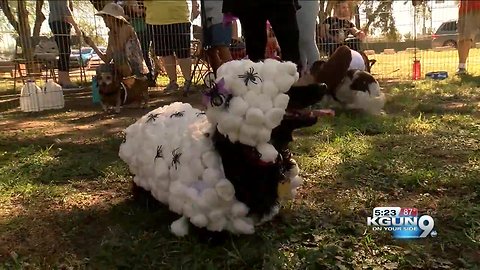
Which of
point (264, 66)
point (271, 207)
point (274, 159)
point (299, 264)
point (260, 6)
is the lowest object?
point (299, 264)

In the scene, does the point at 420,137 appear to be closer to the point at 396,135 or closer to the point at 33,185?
the point at 396,135

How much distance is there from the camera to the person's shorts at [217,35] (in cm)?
476

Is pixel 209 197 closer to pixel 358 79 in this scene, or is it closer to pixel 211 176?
pixel 211 176

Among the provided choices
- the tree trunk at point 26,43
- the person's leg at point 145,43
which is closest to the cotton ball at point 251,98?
the person's leg at point 145,43

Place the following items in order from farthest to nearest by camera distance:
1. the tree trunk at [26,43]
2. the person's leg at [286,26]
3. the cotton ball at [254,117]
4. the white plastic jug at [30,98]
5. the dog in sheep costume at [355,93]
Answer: the tree trunk at [26,43] < the white plastic jug at [30,98] < the dog in sheep costume at [355,93] < the person's leg at [286,26] < the cotton ball at [254,117]

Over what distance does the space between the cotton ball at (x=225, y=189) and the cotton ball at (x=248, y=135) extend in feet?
0.51

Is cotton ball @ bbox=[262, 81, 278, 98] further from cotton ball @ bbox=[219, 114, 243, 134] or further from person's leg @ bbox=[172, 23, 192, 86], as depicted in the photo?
person's leg @ bbox=[172, 23, 192, 86]

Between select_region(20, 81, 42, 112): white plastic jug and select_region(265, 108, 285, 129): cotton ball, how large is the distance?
410cm

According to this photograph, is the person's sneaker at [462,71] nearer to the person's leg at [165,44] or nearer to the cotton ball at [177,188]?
the person's leg at [165,44]

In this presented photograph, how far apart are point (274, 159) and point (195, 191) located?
0.94 ft

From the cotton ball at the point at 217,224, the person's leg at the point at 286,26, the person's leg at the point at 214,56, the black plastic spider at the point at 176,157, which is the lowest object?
the cotton ball at the point at 217,224

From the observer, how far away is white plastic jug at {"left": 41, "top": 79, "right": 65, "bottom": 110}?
17.0 ft

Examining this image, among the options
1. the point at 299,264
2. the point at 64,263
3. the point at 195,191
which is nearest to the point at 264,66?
the point at 195,191

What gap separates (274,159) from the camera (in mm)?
1653
